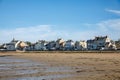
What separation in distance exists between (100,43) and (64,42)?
81.3 feet

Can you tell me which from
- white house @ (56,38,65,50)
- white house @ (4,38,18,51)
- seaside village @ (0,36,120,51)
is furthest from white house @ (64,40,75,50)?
white house @ (4,38,18,51)

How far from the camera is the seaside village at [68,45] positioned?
351 feet

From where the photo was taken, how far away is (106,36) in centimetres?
11044

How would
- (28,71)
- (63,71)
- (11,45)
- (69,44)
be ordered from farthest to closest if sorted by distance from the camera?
(11,45), (69,44), (28,71), (63,71)

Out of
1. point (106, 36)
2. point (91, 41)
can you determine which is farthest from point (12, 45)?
point (106, 36)

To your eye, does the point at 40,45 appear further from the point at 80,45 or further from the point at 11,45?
the point at 80,45

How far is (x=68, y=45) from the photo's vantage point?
12475 cm

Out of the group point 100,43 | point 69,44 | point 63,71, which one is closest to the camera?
point 63,71

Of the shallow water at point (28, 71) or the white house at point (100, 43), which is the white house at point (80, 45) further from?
the shallow water at point (28, 71)

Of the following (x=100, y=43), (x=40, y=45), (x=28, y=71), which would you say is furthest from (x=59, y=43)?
(x=28, y=71)

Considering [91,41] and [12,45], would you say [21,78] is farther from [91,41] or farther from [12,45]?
[12,45]

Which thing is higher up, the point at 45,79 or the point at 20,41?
the point at 20,41

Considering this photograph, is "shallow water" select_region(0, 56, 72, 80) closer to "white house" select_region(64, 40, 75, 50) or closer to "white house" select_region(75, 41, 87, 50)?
"white house" select_region(75, 41, 87, 50)

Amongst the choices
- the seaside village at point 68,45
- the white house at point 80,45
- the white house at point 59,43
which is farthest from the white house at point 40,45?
the white house at point 80,45
